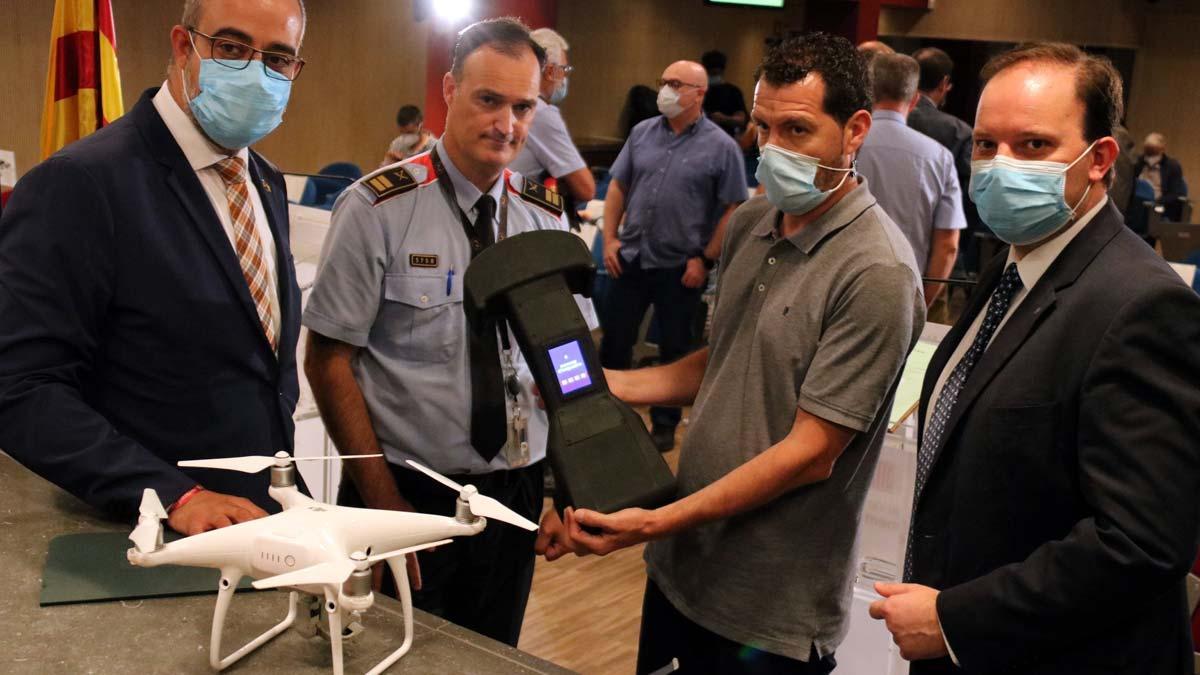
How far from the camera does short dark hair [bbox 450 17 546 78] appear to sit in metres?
2.02

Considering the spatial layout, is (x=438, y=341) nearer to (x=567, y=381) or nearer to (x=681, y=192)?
(x=567, y=381)

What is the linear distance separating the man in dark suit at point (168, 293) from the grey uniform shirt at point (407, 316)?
12 cm

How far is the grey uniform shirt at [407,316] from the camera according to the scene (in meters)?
1.95

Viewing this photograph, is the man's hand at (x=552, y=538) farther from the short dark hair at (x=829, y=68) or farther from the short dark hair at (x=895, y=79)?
the short dark hair at (x=895, y=79)

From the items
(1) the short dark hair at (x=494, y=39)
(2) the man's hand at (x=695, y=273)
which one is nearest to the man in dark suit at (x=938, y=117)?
(2) the man's hand at (x=695, y=273)

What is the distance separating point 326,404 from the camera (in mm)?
1956

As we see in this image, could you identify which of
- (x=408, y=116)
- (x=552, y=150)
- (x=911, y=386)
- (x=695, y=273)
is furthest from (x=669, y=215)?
(x=408, y=116)

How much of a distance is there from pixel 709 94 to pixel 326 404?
8939mm

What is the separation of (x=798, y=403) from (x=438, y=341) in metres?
0.68

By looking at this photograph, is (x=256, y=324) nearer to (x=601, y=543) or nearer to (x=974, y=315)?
(x=601, y=543)

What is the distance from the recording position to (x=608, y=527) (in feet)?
5.18

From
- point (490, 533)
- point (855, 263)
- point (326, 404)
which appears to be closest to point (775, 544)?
point (855, 263)

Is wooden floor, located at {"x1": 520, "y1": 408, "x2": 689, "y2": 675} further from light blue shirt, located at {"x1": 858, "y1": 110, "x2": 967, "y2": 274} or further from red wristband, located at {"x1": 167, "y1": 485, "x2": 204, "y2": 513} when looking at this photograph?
red wristband, located at {"x1": 167, "y1": 485, "x2": 204, "y2": 513}

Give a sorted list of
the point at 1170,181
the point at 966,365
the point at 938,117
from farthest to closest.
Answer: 1. the point at 1170,181
2. the point at 938,117
3. the point at 966,365
